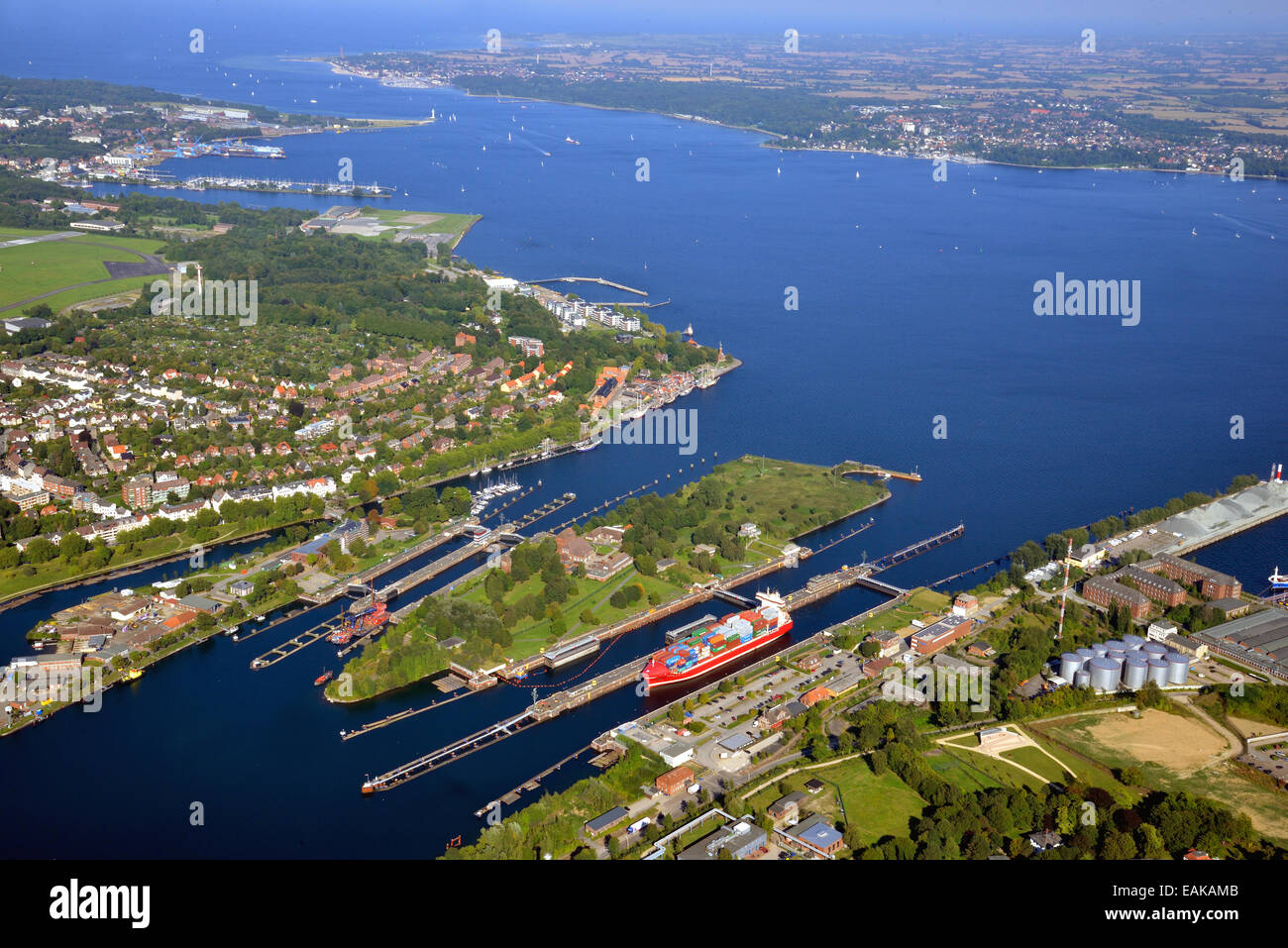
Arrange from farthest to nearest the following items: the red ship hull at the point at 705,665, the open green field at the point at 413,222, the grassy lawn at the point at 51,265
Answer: the open green field at the point at 413,222
the grassy lawn at the point at 51,265
the red ship hull at the point at 705,665

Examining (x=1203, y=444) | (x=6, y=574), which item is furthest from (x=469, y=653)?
(x=1203, y=444)

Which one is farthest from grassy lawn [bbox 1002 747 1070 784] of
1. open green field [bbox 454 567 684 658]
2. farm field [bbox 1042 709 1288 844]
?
open green field [bbox 454 567 684 658]

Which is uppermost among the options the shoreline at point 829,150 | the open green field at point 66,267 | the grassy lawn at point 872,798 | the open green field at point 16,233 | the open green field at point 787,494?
the shoreline at point 829,150

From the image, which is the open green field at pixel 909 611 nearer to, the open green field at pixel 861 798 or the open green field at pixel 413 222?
the open green field at pixel 861 798

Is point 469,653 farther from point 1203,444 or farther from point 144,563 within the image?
point 1203,444

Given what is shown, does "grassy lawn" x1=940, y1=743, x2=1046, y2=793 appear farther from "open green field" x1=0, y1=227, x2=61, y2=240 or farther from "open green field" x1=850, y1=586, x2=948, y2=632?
"open green field" x1=0, y1=227, x2=61, y2=240

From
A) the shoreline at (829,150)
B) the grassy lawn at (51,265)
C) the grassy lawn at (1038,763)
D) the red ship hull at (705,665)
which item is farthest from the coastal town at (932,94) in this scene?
the grassy lawn at (1038,763)
